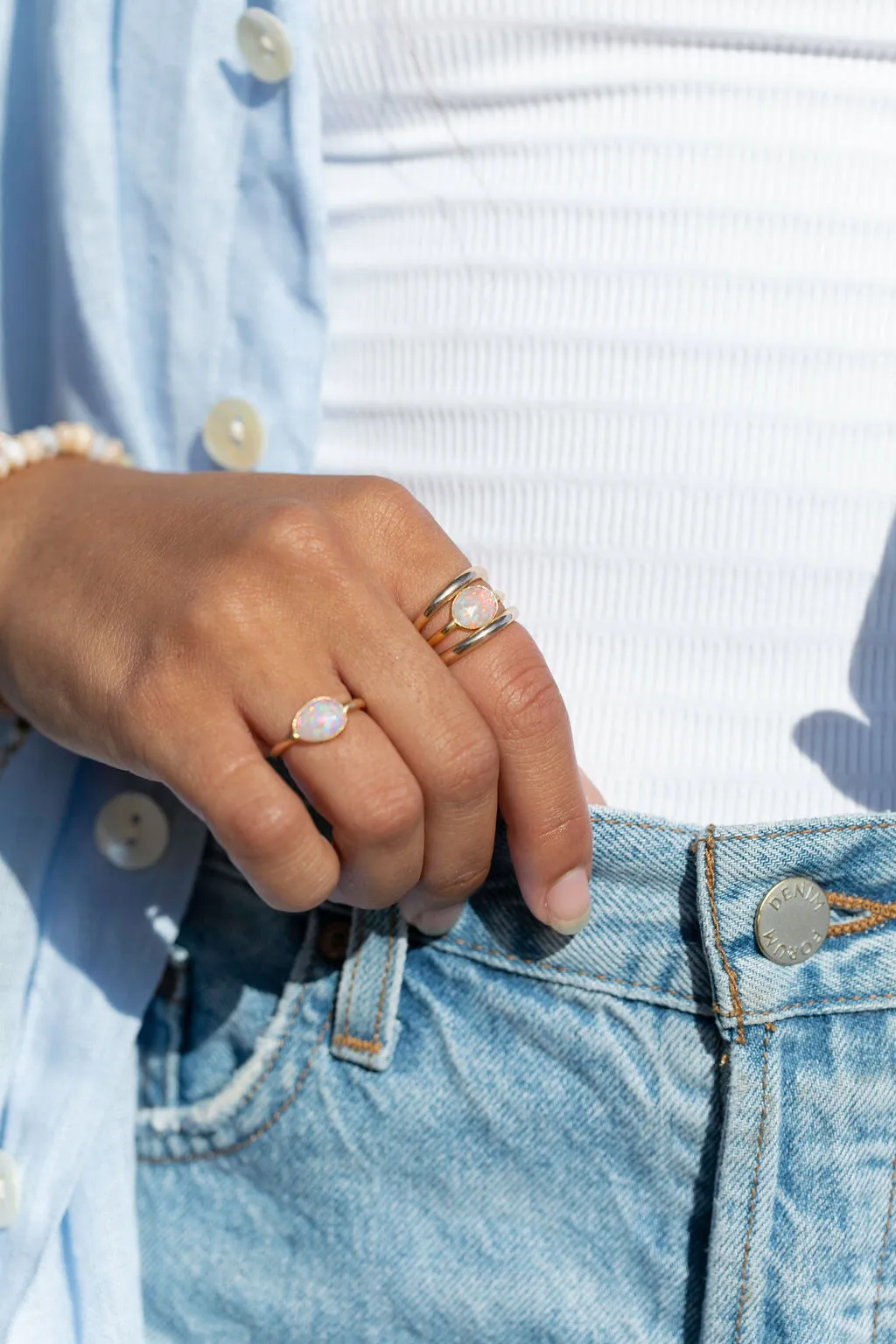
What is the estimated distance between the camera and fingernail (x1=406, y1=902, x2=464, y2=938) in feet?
2.67

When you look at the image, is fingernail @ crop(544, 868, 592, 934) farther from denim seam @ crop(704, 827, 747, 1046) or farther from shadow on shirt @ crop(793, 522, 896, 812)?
shadow on shirt @ crop(793, 522, 896, 812)

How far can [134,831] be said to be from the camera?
3.19 ft

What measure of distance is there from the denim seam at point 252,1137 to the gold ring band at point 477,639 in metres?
0.33

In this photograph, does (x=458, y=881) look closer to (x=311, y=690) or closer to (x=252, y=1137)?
(x=311, y=690)

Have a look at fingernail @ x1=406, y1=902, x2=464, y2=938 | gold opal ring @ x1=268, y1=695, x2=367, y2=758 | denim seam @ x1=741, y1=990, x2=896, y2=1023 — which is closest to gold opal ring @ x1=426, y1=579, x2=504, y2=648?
gold opal ring @ x1=268, y1=695, x2=367, y2=758

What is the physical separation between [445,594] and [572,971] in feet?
0.98

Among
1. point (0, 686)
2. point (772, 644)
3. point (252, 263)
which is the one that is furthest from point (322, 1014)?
point (252, 263)

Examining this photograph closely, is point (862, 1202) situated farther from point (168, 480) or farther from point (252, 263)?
point (252, 263)

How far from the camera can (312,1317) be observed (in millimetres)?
899

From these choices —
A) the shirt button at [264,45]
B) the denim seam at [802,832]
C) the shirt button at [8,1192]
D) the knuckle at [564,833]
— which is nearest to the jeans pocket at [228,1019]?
the shirt button at [8,1192]

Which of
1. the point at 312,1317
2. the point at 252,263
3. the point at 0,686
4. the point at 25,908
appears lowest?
the point at 312,1317

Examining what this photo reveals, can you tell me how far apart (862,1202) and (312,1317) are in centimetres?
45

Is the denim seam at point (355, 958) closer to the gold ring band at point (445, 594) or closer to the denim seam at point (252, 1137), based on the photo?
the denim seam at point (252, 1137)

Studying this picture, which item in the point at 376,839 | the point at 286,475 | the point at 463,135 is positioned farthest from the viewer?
the point at 463,135
